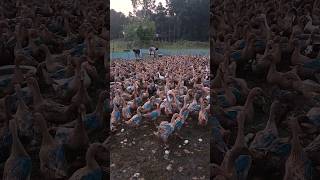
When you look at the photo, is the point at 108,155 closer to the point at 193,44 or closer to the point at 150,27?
the point at 193,44

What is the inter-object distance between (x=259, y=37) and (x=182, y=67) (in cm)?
222

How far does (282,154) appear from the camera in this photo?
50.4 inches

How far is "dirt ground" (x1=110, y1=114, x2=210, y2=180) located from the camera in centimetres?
190

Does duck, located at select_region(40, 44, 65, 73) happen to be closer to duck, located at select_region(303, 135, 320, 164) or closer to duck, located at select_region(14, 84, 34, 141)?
duck, located at select_region(14, 84, 34, 141)

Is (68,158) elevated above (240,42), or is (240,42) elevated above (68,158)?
(240,42)

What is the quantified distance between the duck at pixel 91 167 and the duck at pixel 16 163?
0.55 feet

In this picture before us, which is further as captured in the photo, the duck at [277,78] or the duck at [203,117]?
the duck at [203,117]

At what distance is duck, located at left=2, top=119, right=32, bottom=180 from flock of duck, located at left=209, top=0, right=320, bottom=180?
0.70 metres

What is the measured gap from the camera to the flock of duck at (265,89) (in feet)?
4.15

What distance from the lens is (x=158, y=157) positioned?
210cm

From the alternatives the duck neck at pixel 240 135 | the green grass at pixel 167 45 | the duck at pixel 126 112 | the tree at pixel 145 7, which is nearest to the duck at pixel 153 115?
the duck at pixel 126 112

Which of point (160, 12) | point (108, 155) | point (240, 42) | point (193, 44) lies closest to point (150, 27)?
point (160, 12)

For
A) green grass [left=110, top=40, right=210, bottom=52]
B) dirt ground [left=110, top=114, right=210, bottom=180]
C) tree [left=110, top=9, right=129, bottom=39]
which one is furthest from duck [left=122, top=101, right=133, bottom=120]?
tree [left=110, top=9, right=129, bottom=39]

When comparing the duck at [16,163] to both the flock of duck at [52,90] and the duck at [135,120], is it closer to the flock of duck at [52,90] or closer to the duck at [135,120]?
the flock of duck at [52,90]
